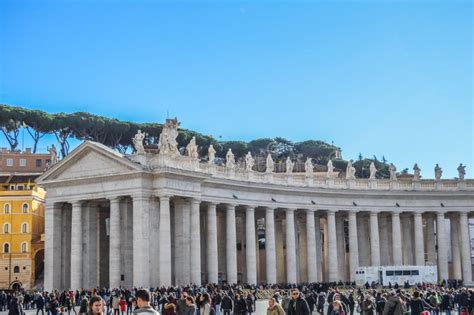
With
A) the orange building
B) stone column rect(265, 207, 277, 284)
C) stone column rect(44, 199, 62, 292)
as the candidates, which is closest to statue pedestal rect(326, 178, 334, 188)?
stone column rect(265, 207, 277, 284)

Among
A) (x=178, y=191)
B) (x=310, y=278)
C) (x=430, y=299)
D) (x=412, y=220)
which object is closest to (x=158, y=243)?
(x=178, y=191)

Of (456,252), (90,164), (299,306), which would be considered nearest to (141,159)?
(90,164)

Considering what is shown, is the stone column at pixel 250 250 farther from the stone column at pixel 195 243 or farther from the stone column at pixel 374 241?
the stone column at pixel 374 241

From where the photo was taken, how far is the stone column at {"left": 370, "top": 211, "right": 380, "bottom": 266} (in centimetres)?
7581

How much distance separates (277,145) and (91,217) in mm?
88805

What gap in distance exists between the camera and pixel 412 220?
82438 mm

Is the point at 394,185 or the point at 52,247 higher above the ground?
the point at 394,185

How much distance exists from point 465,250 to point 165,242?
3595 centimetres

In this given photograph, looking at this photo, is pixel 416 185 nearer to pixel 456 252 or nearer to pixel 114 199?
pixel 456 252

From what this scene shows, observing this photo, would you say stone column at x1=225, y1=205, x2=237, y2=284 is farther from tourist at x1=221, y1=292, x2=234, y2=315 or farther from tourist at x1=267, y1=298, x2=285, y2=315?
tourist at x1=267, y1=298, x2=285, y2=315

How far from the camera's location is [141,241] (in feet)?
189

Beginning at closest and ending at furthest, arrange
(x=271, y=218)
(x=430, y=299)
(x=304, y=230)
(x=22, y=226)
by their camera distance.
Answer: (x=430, y=299) → (x=271, y=218) → (x=304, y=230) → (x=22, y=226)

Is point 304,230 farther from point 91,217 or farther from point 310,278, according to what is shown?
point 91,217

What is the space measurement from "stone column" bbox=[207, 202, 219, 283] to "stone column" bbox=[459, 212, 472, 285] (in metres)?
29.2
